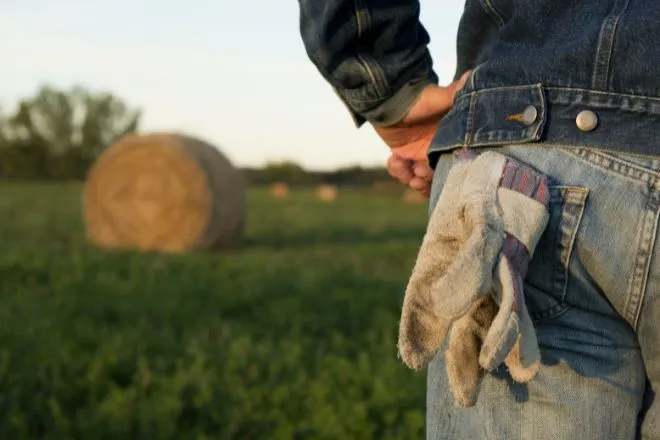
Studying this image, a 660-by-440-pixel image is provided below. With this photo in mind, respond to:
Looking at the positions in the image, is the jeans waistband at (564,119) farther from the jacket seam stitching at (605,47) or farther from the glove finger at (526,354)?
the glove finger at (526,354)

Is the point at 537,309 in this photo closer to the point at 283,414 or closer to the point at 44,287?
the point at 283,414

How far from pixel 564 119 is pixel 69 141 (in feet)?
162

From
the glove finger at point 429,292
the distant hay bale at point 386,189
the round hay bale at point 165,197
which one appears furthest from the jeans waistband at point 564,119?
the distant hay bale at point 386,189

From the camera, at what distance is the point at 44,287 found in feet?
22.7

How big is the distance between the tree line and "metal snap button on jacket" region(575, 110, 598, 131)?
38.7m

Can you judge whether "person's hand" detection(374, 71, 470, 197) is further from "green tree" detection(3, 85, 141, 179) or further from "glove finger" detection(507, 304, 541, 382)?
"green tree" detection(3, 85, 141, 179)

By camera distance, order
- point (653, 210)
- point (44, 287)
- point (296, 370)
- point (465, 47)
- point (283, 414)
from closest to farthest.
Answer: point (653, 210) → point (465, 47) → point (283, 414) → point (296, 370) → point (44, 287)

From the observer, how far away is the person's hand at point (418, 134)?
176 centimetres

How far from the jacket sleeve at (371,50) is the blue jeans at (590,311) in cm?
29

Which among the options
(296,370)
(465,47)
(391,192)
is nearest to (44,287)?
(296,370)

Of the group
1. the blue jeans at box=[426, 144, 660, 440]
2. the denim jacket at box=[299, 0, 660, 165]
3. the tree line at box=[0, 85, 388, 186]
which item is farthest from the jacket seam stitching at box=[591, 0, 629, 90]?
the tree line at box=[0, 85, 388, 186]

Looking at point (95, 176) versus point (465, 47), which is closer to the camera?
point (465, 47)

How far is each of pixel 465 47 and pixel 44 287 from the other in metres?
5.66

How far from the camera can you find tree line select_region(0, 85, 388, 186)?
45.2 metres
